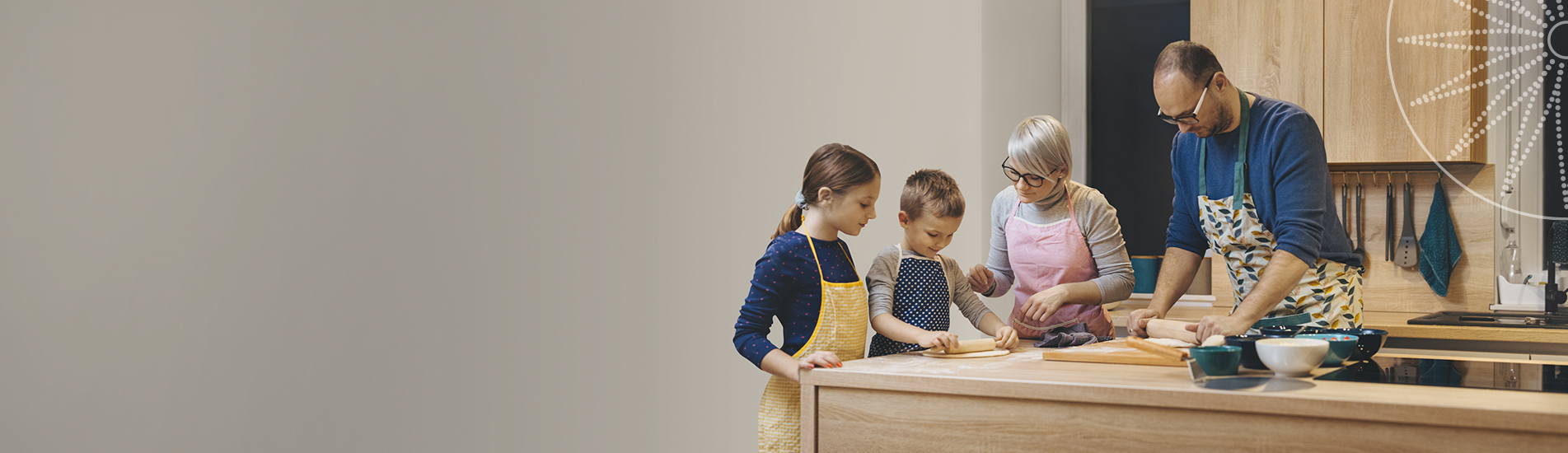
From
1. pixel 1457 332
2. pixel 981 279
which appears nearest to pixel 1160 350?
pixel 981 279

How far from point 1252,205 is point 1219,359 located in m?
0.67

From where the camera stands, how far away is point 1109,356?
3.99ft

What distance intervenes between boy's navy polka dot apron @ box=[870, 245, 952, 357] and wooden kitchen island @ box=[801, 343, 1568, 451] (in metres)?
0.22

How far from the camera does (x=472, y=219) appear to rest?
1602 mm

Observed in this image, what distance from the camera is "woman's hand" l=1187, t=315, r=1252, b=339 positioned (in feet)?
4.40

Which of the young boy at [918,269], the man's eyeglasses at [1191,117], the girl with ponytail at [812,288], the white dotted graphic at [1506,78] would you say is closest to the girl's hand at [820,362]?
the girl with ponytail at [812,288]

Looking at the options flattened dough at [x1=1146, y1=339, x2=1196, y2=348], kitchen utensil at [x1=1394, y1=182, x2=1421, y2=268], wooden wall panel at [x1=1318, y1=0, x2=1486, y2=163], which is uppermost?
wooden wall panel at [x1=1318, y1=0, x2=1486, y2=163]

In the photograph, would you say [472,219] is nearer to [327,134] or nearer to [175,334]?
[327,134]

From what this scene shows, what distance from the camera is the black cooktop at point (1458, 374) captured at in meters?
1.01

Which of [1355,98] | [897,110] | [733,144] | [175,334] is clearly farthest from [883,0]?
[175,334]

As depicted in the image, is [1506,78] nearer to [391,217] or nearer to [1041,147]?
[1041,147]

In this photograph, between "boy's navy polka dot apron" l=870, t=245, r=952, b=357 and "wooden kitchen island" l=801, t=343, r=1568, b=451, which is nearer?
"wooden kitchen island" l=801, t=343, r=1568, b=451

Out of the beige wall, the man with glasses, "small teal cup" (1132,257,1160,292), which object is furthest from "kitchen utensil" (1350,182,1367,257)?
the beige wall

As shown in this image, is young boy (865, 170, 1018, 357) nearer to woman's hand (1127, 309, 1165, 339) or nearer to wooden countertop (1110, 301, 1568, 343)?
woman's hand (1127, 309, 1165, 339)
